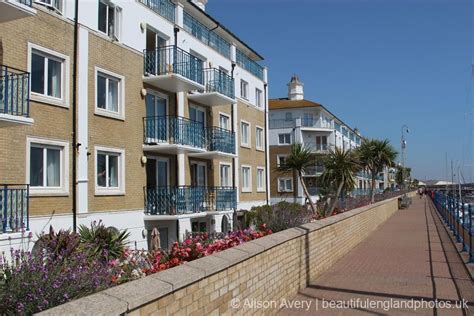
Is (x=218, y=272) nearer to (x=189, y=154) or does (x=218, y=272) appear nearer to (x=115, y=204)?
(x=115, y=204)

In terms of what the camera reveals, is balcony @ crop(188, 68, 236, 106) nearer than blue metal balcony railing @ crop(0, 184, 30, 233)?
No

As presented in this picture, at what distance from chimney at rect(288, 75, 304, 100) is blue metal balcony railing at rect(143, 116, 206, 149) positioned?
5018 cm

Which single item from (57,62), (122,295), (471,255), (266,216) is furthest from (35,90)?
(471,255)

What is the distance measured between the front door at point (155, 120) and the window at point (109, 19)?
9.63 ft

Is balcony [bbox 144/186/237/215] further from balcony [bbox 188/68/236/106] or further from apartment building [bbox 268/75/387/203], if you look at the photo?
apartment building [bbox 268/75/387/203]

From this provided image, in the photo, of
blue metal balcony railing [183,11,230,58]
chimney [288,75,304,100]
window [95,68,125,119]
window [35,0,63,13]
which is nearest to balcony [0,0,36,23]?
window [35,0,63,13]

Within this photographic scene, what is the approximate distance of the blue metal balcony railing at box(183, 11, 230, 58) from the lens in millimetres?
23087

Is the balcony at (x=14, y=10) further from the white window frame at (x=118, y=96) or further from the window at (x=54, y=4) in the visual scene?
the white window frame at (x=118, y=96)

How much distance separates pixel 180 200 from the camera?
19.5 metres

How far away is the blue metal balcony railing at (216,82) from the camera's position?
24.3 m

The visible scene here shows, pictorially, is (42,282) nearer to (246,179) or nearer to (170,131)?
(170,131)

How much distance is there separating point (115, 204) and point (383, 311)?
1073 centimetres

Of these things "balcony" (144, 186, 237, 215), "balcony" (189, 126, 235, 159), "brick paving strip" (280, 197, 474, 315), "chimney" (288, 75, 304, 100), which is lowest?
"brick paving strip" (280, 197, 474, 315)

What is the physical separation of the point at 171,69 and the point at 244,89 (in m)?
11.8
